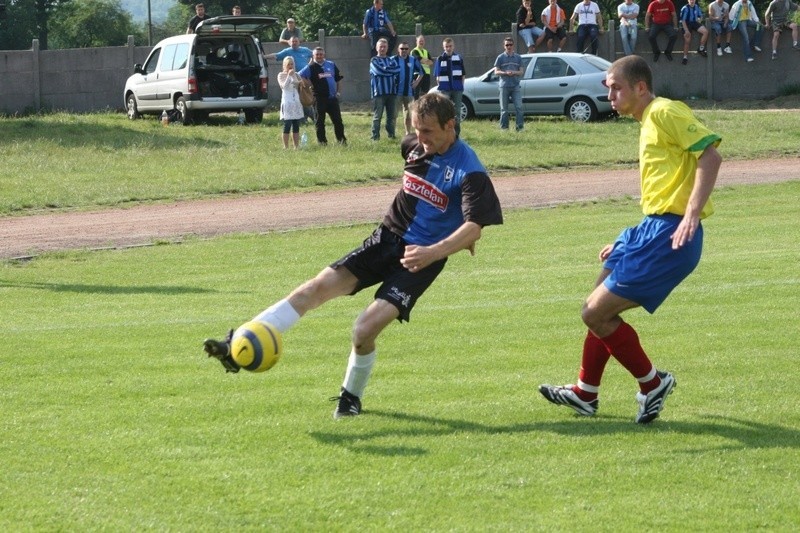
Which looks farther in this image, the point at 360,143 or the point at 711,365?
the point at 360,143

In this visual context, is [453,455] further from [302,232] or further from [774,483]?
[302,232]

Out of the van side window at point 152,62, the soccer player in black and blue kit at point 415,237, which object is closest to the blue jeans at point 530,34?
the van side window at point 152,62

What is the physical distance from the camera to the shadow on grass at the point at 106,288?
39.1 feet

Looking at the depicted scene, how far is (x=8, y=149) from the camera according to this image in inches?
981

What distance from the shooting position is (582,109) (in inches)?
1144

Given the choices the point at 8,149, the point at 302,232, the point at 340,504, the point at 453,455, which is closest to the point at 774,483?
the point at 453,455

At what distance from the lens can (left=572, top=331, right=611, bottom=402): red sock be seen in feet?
22.1

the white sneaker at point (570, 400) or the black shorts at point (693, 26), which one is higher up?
the black shorts at point (693, 26)

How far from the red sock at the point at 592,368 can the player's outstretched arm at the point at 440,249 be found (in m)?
0.86

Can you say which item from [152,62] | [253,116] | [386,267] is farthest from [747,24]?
[386,267]

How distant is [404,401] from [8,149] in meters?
19.6

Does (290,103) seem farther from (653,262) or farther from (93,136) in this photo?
(653,262)

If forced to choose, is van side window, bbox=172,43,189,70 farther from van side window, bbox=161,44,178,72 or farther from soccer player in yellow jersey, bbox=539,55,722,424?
soccer player in yellow jersey, bbox=539,55,722,424

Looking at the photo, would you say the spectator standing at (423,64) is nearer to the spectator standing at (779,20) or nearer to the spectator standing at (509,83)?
the spectator standing at (509,83)
